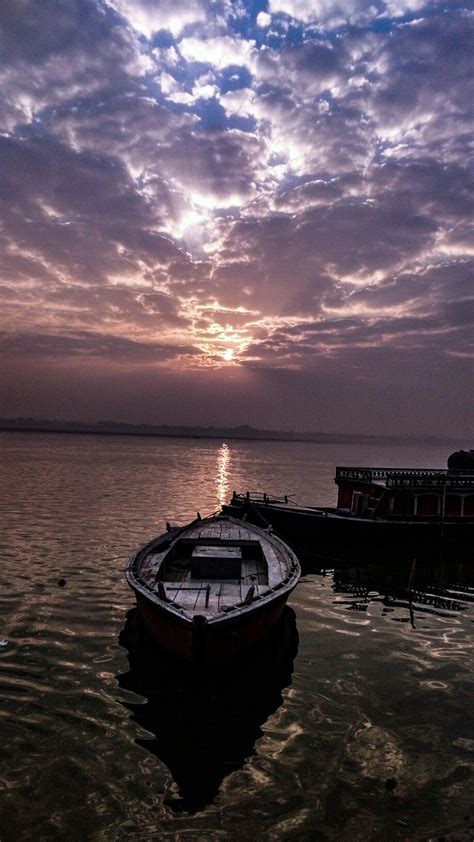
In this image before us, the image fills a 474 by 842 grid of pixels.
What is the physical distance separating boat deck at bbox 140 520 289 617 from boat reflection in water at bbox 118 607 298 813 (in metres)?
1.46

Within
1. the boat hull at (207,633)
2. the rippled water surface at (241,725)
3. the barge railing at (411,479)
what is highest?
the barge railing at (411,479)

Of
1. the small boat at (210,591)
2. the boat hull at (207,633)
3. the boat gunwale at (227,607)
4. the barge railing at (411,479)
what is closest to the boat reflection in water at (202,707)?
the boat hull at (207,633)

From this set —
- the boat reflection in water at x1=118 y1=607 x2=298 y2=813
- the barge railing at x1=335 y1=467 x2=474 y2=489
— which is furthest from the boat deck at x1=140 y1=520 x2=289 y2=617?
the barge railing at x1=335 y1=467 x2=474 y2=489

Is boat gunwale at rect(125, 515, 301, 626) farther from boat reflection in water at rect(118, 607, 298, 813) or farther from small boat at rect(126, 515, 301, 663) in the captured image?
boat reflection in water at rect(118, 607, 298, 813)

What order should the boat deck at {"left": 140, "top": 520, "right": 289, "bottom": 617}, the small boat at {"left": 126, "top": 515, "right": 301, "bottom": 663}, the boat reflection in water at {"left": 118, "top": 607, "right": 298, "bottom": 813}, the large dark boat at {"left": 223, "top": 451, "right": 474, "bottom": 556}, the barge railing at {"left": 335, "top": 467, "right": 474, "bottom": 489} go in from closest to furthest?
the boat reflection in water at {"left": 118, "top": 607, "right": 298, "bottom": 813} → the small boat at {"left": 126, "top": 515, "right": 301, "bottom": 663} → the boat deck at {"left": 140, "top": 520, "right": 289, "bottom": 617} → the large dark boat at {"left": 223, "top": 451, "right": 474, "bottom": 556} → the barge railing at {"left": 335, "top": 467, "right": 474, "bottom": 489}

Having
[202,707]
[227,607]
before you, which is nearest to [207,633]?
[227,607]

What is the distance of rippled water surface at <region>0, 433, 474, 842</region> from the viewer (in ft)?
25.6

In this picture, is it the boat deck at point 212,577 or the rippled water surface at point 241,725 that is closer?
the rippled water surface at point 241,725

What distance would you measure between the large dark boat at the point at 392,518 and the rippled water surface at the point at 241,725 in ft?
29.7

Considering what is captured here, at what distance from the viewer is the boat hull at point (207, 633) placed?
11047 mm

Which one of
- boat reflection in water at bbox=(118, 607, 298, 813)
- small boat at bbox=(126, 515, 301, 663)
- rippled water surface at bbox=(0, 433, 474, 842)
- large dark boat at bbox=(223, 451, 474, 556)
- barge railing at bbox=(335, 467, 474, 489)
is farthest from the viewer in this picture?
barge railing at bbox=(335, 467, 474, 489)

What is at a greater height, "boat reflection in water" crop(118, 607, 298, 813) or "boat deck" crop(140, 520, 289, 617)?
"boat deck" crop(140, 520, 289, 617)

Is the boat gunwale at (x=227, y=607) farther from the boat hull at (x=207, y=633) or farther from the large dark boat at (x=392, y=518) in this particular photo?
the large dark boat at (x=392, y=518)

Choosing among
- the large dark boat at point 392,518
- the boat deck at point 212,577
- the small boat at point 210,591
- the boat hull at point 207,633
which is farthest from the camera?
the large dark boat at point 392,518
